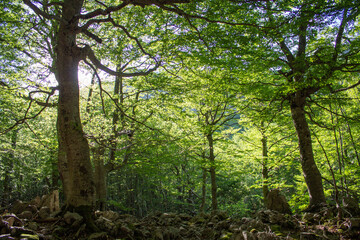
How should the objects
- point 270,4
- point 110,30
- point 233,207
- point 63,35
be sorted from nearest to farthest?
point 63,35 < point 270,4 < point 110,30 < point 233,207

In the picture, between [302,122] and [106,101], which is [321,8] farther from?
[106,101]

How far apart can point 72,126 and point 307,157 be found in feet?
18.1

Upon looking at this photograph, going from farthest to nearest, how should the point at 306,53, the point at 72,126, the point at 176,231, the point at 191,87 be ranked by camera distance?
the point at 191,87 → the point at 306,53 → the point at 176,231 → the point at 72,126

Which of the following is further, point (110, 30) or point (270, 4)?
point (110, 30)

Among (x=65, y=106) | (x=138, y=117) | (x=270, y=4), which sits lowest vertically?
(x=65, y=106)

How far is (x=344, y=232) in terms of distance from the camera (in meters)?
3.01

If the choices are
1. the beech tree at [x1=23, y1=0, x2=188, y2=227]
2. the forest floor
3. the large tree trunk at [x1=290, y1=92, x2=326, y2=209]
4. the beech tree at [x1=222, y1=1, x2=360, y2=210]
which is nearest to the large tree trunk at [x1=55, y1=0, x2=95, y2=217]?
the beech tree at [x1=23, y1=0, x2=188, y2=227]

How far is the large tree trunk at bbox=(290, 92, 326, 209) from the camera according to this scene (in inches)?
205

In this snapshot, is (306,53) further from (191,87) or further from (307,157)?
(191,87)

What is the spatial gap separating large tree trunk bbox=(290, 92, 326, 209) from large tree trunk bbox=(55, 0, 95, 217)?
15.7 feet

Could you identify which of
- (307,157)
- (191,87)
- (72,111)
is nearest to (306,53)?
(307,157)

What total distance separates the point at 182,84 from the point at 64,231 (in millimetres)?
6135

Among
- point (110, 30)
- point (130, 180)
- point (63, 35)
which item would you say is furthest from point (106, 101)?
point (130, 180)

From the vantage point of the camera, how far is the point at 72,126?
3.44m
